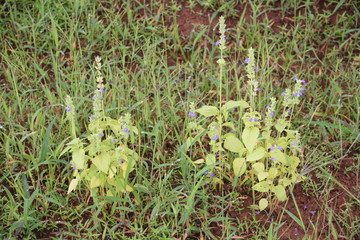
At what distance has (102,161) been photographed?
102 inches

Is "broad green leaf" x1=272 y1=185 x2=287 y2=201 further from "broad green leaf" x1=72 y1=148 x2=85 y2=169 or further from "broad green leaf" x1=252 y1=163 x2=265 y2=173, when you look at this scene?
"broad green leaf" x1=72 y1=148 x2=85 y2=169

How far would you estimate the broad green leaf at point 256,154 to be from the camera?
2.63 m

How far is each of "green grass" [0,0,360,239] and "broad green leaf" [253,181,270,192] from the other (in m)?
0.18

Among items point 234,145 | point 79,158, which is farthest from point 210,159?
point 79,158

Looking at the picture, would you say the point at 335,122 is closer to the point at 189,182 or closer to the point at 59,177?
the point at 189,182

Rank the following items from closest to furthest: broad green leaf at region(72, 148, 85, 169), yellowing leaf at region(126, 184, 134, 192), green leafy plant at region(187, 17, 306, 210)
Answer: broad green leaf at region(72, 148, 85, 169)
green leafy plant at region(187, 17, 306, 210)
yellowing leaf at region(126, 184, 134, 192)

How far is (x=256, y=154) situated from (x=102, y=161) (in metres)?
0.81

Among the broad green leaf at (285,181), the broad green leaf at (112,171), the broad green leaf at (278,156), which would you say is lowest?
the broad green leaf at (285,181)

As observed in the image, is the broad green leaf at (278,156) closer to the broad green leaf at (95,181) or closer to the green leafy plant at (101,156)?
the green leafy plant at (101,156)

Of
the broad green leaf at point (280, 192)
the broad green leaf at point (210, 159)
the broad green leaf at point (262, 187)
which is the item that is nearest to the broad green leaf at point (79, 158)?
the broad green leaf at point (210, 159)

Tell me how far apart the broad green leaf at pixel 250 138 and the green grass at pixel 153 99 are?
0.95ft

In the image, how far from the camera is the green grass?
2732 mm

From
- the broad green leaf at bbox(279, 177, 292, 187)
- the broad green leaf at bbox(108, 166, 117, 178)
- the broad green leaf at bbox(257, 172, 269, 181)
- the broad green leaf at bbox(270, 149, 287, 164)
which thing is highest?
the broad green leaf at bbox(270, 149, 287, 164)

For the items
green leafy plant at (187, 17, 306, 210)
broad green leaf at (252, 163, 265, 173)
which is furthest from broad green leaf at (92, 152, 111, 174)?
broad green leaf at (252, 163, 265, 173)
